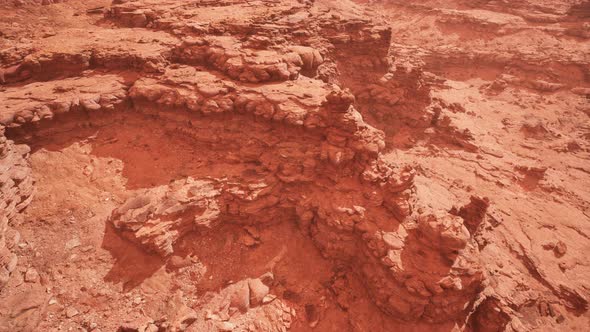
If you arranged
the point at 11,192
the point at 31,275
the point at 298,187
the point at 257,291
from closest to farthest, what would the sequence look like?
the point at 31,275, the point at 11,192, the point at 257,291, the point at 298,187

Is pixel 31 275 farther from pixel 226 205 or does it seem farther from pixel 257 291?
pixel 257 291

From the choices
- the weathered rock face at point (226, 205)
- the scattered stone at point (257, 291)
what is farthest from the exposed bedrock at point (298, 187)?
the scattered stone at point (257, 291)

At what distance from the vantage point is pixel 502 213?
10.2 meters

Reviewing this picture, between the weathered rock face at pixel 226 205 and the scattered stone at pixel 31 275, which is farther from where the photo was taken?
the weathered rock face at pixel 226 205

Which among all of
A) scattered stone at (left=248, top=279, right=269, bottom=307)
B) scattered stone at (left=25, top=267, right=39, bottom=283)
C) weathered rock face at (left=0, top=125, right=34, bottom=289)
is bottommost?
scattered stone at (left=248, top=279, right=269, bottom=307)

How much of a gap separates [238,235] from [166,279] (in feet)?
5.81

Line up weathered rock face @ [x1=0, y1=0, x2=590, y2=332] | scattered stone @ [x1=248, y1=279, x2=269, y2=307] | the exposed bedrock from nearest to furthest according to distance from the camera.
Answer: weathered rock face @ [x1=0, y1=0, x2=590, y2=332], the exposed bedrock, scattered stone @ [x1=248, y1=279, x2=269, y2=307]

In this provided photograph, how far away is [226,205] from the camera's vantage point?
6.57 meters

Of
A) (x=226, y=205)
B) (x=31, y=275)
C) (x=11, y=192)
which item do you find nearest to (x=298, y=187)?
(x=226, y=205)

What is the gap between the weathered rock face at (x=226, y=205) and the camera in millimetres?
5512

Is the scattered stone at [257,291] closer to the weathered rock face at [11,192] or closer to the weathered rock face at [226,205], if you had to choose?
the weathered rock face at [226,205]

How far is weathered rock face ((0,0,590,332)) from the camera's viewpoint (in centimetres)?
551

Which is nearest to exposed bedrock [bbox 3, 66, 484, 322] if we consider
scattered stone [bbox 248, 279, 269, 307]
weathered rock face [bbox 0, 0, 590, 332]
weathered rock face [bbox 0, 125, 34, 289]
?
weathered rock face [bbox 0, 0, 590, 332]

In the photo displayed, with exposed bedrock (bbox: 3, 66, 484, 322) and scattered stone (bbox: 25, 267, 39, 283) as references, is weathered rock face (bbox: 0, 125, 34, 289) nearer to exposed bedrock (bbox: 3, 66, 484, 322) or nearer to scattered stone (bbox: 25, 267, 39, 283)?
scattered stone (bbox: 25, 267, 39, 283)
